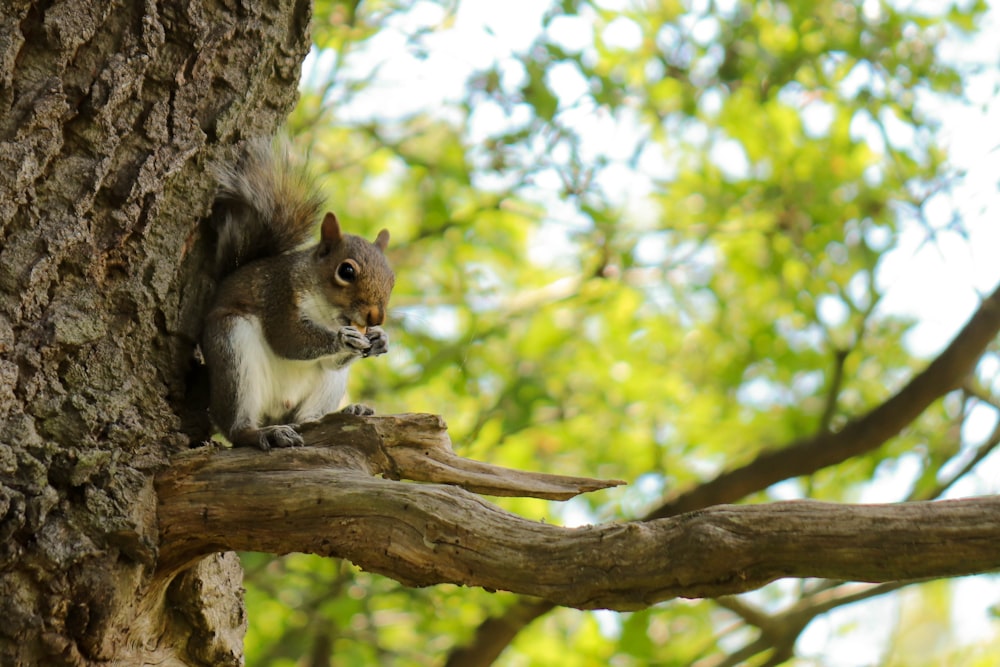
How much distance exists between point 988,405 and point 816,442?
89cm

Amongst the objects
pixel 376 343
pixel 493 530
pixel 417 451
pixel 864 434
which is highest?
pixel 864 434

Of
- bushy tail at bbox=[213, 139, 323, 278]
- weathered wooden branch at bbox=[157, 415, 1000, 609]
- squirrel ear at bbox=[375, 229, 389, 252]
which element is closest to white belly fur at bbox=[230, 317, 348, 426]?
bushy tail at bbox=[213, 139, 323, 278]

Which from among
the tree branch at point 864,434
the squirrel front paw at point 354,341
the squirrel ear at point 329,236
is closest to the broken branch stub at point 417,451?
the squirrel front paw at point 354,341

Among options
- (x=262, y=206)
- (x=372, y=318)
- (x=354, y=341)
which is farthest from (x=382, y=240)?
(x=262, y=206)

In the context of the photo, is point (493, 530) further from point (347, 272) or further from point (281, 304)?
point (347, 272)

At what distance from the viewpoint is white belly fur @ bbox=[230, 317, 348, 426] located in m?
2.57

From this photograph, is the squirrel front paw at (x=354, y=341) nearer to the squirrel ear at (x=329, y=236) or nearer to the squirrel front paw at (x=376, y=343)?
the squirrel front paw at (x=376, y=343)

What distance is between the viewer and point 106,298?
87.0 inches

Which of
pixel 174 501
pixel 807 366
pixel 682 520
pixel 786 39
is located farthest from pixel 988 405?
pixel 174 501

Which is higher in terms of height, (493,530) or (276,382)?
(276,382)

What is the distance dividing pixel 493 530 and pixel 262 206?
1.23 m

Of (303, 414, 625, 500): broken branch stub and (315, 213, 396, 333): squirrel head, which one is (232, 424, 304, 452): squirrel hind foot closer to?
(303, 414, 625, 500): broken branch stub

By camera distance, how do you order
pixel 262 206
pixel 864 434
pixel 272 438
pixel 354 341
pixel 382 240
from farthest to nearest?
pixel 864 434 < pixel 382 240 < pixel 354 341 < pixel 262 206 < pixel 272 438

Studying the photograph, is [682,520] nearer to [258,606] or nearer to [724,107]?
[258,606]
